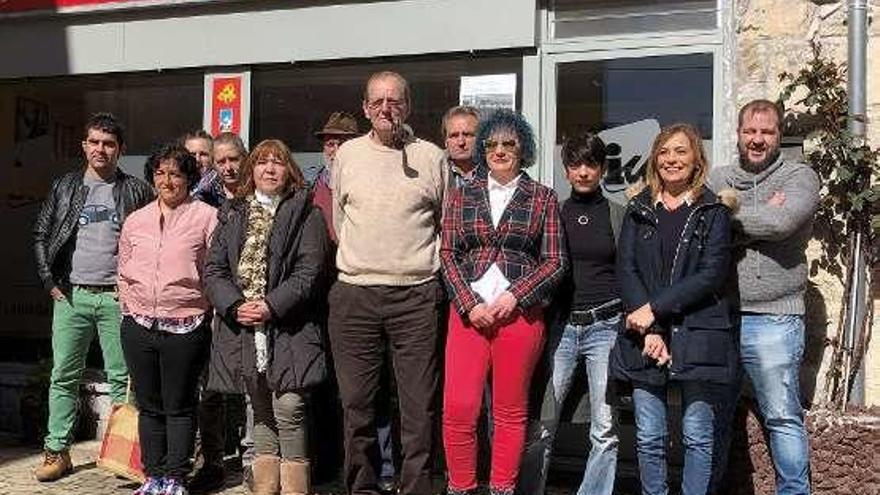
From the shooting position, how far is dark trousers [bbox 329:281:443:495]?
15.6 ft

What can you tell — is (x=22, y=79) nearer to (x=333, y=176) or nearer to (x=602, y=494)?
(x=333, y=176)

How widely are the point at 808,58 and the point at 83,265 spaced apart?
13.5 ft

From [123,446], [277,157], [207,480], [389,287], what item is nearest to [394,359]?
[389,287]

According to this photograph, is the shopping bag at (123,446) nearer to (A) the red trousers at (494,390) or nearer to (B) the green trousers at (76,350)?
(B) the green trousers at (76,350)

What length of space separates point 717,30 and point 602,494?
2694 millimetres

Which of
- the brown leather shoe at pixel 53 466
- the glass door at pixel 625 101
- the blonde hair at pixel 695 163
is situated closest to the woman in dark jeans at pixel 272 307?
the brown leather shoe at pixel 53 466

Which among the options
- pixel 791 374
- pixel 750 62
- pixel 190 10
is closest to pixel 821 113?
pixel 750 62

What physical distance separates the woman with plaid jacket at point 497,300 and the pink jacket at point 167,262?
1308mm

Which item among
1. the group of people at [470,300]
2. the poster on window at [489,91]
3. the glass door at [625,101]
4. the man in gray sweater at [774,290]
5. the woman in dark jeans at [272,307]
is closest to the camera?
the group of people at [470,300]

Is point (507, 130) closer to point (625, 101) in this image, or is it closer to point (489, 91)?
point (625, 101)

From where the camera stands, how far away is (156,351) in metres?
5.14

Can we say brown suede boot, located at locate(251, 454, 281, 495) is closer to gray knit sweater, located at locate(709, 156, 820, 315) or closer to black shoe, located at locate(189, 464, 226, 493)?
black shoe, located at locate(189, 464, 226, 493)

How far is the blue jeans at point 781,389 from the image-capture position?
4.64 metres

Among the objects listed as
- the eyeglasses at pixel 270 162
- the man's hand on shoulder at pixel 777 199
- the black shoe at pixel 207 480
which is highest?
the eyeglasses at pixel 270 162
